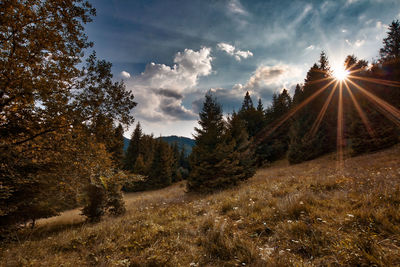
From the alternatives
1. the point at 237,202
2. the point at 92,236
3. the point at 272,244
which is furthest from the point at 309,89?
the point at 92,236

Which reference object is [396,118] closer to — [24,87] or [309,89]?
[309,89]

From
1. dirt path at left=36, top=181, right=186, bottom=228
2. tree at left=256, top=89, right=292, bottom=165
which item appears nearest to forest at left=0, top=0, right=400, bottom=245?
dirt path at left=36, top=181, right=186, bottom=228

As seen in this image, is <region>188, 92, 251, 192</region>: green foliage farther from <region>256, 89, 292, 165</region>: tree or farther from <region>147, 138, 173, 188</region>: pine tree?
<region>147, 138, 173, 188</region>: pine tree

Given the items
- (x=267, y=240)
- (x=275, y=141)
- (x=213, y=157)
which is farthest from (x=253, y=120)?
(x=267, y=240)

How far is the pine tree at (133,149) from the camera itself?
44.2 meters

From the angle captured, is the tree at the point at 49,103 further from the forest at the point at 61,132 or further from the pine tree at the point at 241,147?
the pine tree at the point at 241,147

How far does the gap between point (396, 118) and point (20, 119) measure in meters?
30.8

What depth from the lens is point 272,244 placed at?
3.03 m

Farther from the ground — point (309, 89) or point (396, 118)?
point (309, 89)

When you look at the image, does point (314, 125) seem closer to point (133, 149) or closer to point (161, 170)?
point (161, 170)

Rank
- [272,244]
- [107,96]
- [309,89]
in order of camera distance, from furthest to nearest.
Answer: [309,89] → [107,96] → [272,244]

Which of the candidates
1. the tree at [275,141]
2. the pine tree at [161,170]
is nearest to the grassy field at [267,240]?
the tree at [275,141]

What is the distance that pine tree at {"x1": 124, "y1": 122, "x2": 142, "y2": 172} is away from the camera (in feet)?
145

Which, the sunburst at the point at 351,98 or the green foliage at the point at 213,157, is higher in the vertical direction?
the sunburst at the point at 351,98
